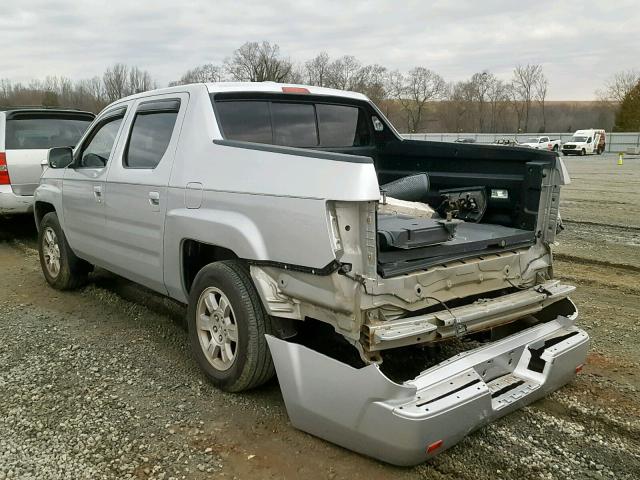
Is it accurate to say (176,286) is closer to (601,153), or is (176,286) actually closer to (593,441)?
(593,441)

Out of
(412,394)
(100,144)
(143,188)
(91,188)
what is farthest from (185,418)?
(100,144)

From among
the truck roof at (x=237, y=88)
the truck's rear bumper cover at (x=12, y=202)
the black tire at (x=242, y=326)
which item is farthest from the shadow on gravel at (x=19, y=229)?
the black tire at (x=242, y=326)

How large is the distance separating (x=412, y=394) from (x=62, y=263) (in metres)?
4.53

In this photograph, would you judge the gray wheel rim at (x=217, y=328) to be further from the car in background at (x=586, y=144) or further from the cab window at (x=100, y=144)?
the car in background at (x=586, y=144)

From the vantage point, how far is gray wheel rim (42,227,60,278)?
6043mm

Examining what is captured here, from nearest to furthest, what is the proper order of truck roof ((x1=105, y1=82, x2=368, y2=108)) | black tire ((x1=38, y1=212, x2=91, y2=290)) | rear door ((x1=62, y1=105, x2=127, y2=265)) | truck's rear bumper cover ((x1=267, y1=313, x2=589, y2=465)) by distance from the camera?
truck's rear bumper cover ((x1=267, y1=313, x2=589, y2=465))
truck roof ((x1=105, y1=82, x2=368, y2=108))
rear door ((x1=62, y1=105, x2=127, y2=265))
black tire ((x1=38, y1=212, x2=91, y2=290))

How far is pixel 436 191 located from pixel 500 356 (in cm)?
182

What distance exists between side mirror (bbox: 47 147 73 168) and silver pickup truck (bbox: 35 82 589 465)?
602mm

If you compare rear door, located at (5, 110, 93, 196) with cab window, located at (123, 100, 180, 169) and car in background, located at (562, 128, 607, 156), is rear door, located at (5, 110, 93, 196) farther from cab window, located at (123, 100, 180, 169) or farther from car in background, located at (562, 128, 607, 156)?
car in background, located at (562, 128, 607, 156)

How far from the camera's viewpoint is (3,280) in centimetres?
676

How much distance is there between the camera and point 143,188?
13.7ft

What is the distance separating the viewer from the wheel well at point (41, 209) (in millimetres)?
6289

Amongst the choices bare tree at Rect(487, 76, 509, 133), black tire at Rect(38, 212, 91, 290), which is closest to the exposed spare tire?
black tire at Rect(38, 212, 91, 290)

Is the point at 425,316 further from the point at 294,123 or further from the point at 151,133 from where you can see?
the point at 151,133
